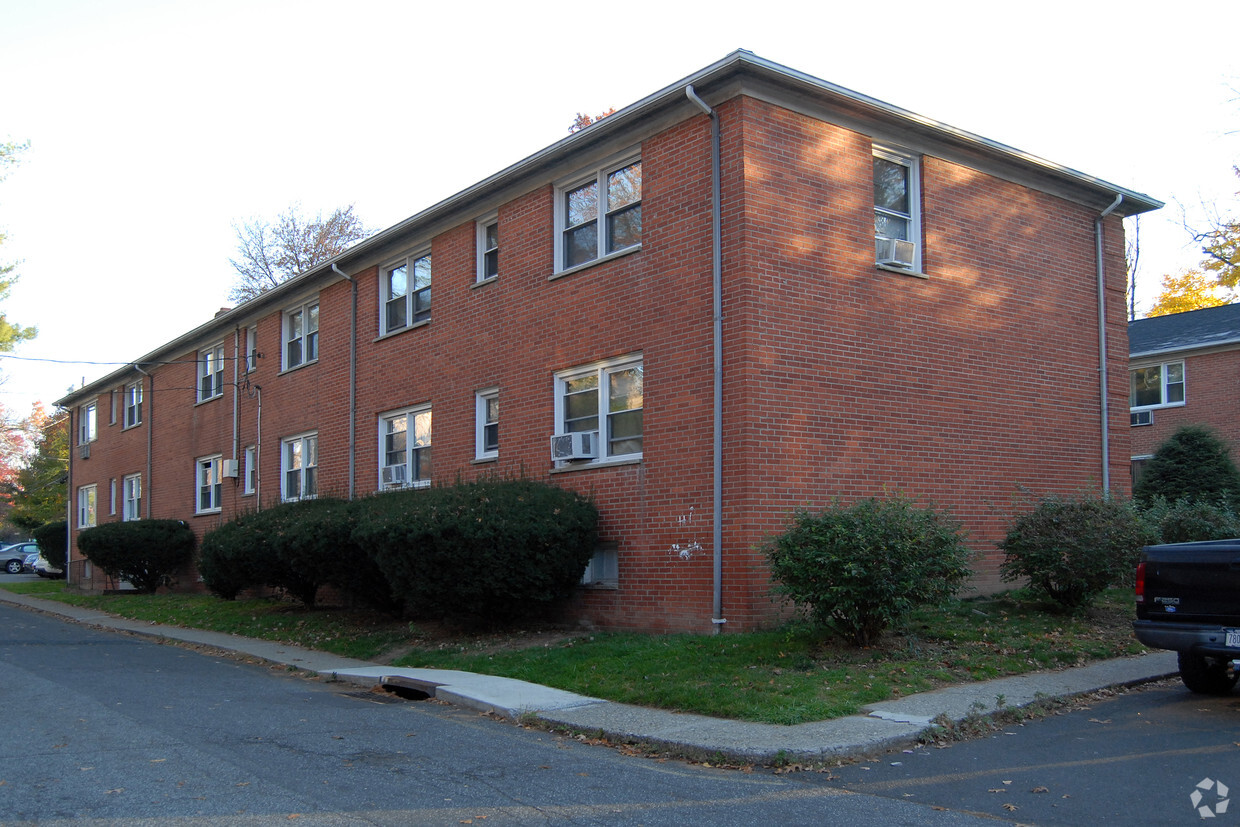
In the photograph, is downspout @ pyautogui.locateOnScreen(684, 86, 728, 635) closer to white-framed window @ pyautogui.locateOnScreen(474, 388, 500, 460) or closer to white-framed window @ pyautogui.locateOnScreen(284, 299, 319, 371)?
white-framed window @ pyautogui.locateOnScreen(474, 388, 500, 460)

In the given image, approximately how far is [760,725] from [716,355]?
526 cm

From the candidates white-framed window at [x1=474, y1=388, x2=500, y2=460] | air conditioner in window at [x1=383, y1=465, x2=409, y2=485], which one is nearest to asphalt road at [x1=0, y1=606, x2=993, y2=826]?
white-framed window at [x1=474, y1=388, x2=500, y2=460]

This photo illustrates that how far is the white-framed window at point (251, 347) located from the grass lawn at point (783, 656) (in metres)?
11.3

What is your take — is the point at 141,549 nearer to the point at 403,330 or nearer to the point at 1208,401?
the point at 403,330

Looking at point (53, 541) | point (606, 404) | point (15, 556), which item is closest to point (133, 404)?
point (53, 541)

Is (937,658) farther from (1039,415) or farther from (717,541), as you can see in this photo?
(1039,415)

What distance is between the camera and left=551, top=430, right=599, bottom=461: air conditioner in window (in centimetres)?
1434

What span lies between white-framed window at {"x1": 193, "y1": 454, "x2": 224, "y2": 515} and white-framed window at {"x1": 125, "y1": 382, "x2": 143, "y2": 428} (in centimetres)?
561

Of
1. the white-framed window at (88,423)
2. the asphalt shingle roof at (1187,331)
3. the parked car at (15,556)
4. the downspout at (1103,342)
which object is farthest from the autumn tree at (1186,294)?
the parked car at (15,556)

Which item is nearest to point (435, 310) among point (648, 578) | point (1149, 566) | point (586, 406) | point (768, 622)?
point (586, 406)

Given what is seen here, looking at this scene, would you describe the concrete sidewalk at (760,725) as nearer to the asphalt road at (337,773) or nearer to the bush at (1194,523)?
the asphalt road at (337,773)

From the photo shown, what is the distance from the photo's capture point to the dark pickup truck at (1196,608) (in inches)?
335

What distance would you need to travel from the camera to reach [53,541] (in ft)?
131

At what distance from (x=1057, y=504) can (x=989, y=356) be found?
303 centimetres
